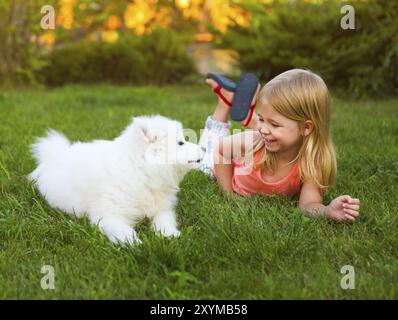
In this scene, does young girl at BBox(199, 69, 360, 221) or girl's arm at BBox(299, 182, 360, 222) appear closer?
girl's arm at BBox(299, 182, 360, 222)

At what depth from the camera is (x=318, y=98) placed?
8.77 feet

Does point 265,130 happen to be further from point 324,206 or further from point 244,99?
point 244,99

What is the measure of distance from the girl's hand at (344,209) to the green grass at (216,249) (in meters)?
0.04

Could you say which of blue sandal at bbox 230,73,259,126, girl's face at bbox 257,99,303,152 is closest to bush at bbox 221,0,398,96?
blue sandal at bbox 230,73,259,126

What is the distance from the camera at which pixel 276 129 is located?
8.89 feet

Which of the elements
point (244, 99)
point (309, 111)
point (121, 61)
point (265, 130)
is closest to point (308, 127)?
point (309, 111)

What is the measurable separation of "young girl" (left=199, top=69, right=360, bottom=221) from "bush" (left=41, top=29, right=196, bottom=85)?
19.6 ft

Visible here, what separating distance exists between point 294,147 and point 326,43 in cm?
479

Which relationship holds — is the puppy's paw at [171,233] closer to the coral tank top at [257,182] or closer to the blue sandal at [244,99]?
the coral tank top at [257,182]

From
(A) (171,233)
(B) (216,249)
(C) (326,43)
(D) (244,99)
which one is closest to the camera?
(B) (216,249)

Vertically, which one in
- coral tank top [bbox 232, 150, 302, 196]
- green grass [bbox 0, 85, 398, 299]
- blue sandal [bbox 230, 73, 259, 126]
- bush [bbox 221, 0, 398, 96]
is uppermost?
bush [bbox 221, 0, 398, 96]

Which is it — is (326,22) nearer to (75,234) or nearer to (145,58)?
(145,58)

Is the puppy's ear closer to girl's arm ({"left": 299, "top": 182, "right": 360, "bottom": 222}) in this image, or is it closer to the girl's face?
the girl's face

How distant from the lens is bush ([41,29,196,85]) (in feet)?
28.1
